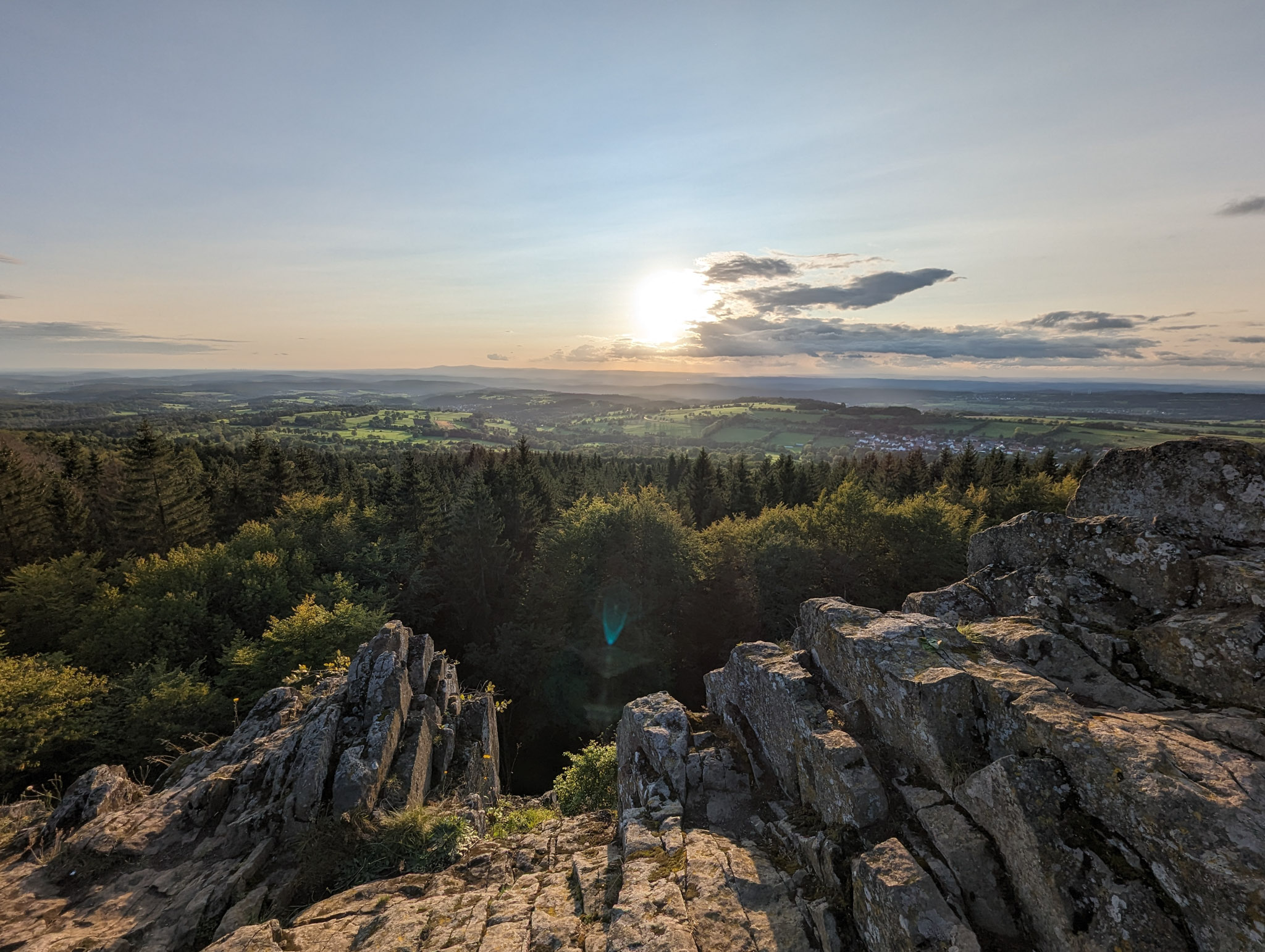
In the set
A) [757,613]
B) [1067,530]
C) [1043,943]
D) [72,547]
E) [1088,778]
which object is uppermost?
[1067,530]

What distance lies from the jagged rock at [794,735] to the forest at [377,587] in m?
15.7

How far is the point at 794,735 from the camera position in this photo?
10945 mm

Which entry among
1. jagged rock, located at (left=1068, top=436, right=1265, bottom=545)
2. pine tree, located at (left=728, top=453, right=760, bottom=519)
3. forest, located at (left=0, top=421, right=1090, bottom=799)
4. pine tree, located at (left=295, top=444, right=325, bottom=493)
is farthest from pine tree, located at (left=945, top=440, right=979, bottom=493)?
pine tree, located at (left=295, top=444, right=325, bottom=493)

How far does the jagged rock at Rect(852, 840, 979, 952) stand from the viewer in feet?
20.7

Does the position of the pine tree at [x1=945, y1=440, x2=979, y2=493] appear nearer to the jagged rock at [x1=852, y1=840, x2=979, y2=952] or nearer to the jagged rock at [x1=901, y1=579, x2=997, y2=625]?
the jagged rock at [x1=901, y1=579, x2=997, y2=625]

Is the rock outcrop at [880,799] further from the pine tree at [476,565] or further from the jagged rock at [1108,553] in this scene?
the pine tree at [476,565]

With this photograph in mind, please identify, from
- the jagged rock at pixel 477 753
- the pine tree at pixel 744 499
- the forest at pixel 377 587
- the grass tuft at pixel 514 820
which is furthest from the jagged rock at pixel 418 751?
the pine tree at pixel 744 499

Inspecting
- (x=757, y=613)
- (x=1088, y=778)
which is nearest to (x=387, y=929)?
(x=1088, y=778)

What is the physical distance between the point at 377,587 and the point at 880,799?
36.2 metres

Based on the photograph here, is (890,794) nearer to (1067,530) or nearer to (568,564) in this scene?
(1067,530)

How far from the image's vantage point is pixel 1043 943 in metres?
6.46

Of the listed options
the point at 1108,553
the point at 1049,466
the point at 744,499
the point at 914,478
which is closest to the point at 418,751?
the point at 1108,553

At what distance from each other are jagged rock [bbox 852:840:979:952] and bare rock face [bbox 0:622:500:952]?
10994 millimetres

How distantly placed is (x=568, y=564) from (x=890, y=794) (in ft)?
84.2
